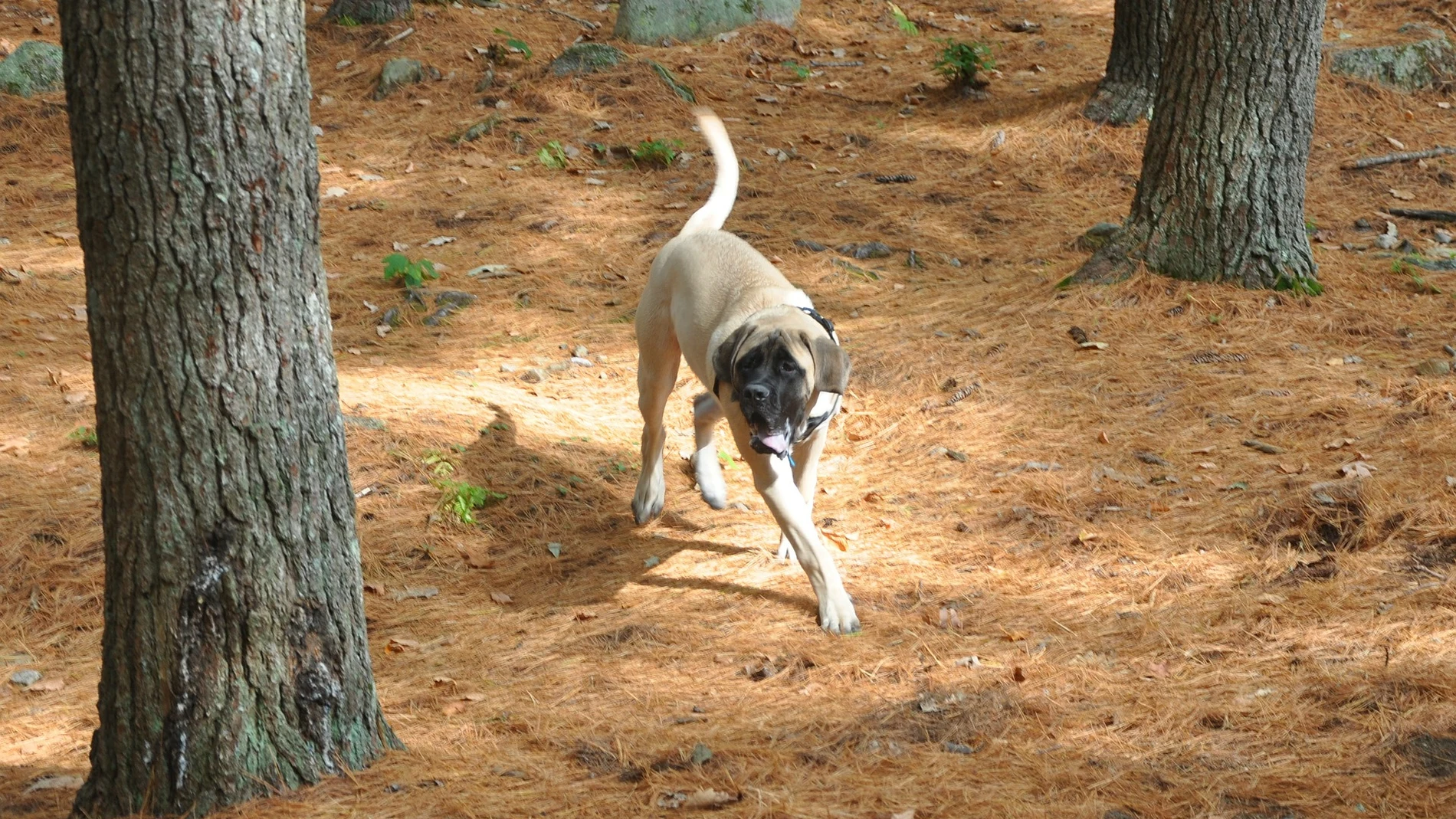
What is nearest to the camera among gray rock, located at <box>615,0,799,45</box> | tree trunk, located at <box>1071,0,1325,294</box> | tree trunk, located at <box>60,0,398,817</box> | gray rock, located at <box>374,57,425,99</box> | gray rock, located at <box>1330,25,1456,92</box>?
tree trunk, located at <box>60,0,398,817</box>

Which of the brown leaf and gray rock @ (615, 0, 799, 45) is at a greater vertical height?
gray rock @ (615, 0, 799, 45)

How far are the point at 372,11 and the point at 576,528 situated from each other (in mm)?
8509

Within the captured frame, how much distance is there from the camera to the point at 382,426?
19.4 feet

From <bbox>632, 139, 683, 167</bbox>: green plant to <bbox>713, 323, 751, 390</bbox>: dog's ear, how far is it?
17.2ft

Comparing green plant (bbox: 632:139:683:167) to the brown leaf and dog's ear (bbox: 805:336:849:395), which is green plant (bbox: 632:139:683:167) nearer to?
the brown leaf

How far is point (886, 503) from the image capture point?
217 inches

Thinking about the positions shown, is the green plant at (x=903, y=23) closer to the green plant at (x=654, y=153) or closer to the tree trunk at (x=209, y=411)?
the green plant at (x=654, y=153)

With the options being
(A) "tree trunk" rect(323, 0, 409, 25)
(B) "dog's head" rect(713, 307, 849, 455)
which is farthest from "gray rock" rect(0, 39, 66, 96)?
(B) "dog's head" rect(713, 307, 849, 455)

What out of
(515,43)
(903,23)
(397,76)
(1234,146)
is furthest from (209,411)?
(903,23)

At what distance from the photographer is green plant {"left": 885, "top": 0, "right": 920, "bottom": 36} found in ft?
41.3

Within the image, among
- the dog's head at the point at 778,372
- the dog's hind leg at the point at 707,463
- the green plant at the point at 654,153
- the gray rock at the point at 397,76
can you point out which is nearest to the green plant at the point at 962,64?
the green plant at the point at 654,153

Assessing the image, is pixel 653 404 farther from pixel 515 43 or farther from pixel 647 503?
pixel 515 43

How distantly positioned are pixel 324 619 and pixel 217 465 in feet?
1.71

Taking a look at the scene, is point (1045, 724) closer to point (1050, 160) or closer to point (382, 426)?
point (382, 426)
